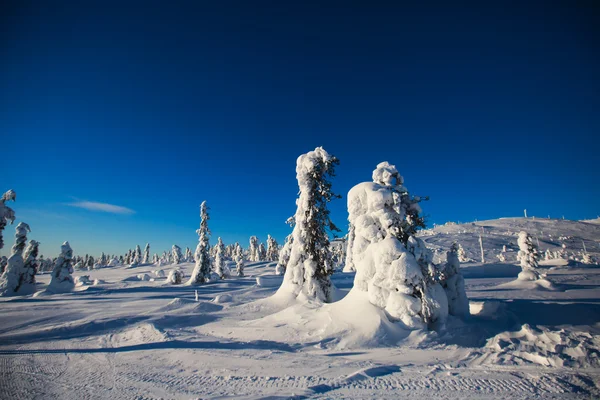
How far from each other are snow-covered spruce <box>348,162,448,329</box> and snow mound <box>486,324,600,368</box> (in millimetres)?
2059

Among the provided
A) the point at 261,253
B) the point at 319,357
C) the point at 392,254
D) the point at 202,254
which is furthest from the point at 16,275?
the point at 261,253

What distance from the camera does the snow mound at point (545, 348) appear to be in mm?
6527

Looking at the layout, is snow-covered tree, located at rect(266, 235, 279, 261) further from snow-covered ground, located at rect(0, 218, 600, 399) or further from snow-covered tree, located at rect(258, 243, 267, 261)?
snow-covered ground, located at rect(0, 218, 600, 399)

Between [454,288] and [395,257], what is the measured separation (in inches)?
117

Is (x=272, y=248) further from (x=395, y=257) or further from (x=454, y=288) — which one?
(x=395, y=257)

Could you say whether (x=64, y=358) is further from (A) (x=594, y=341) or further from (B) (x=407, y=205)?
(A) (x=594, y=341)

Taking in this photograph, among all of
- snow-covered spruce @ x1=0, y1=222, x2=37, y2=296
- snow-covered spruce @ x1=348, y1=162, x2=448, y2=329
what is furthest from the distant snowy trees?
snow-covered spruce @ x1=0, y1=222, x2=37, y2=296

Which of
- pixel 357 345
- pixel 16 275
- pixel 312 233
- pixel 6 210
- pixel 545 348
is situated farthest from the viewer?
pixel 16 275

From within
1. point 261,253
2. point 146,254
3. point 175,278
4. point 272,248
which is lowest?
point 175,278

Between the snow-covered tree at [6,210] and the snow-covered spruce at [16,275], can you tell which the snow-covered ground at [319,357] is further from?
the snow-covered spruce at [16,275]

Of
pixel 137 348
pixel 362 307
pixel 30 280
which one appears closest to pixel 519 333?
pixel 362 307

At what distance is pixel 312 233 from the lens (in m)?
17.3

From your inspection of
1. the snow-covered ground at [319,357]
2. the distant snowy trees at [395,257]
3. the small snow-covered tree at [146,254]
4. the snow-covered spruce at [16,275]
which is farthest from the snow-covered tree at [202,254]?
the small snow-covered tree at [146,254]

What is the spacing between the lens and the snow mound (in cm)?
653
